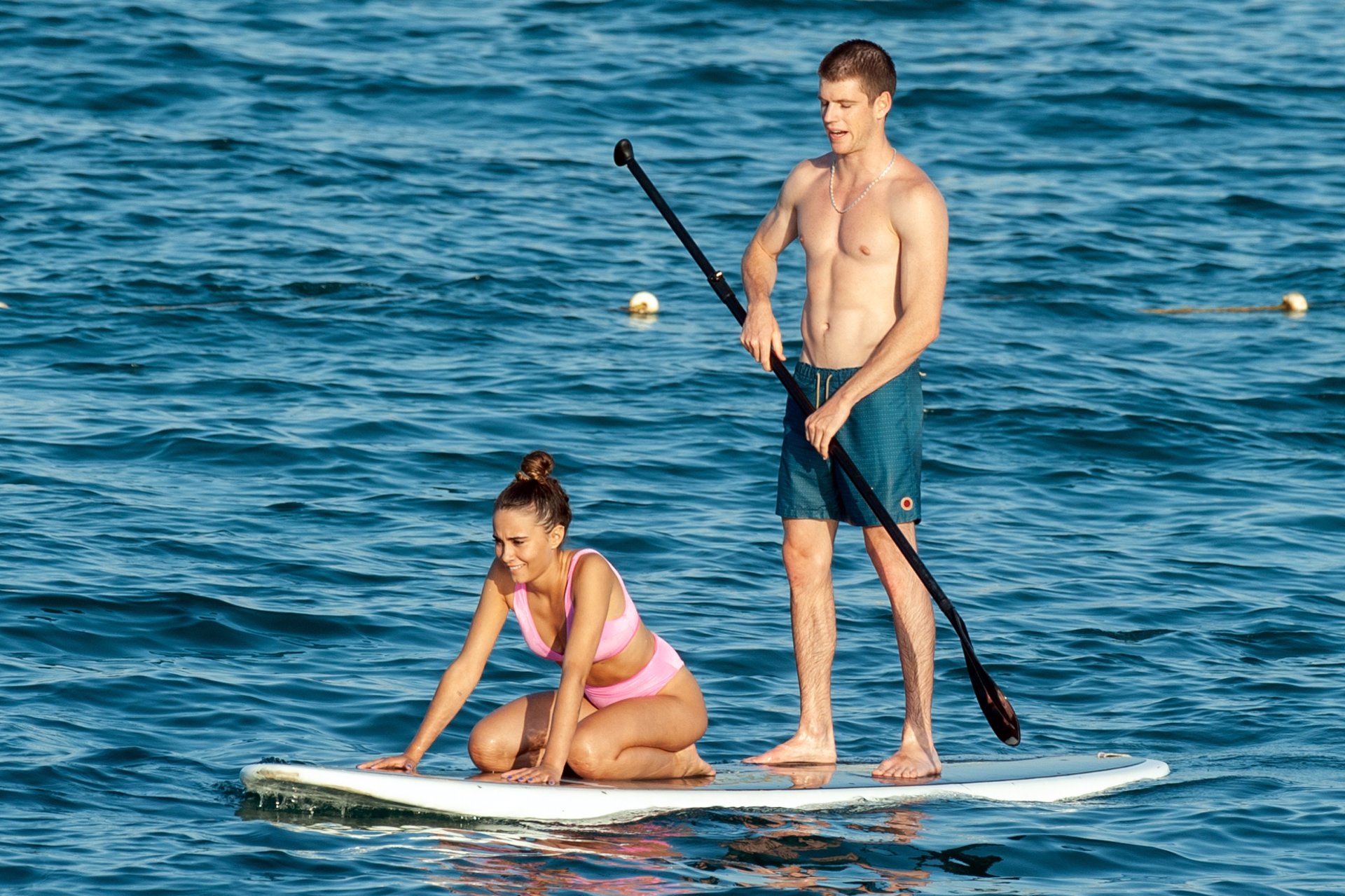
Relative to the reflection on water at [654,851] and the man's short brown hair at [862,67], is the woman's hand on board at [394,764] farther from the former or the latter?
the man's short brown hair at [862,67]

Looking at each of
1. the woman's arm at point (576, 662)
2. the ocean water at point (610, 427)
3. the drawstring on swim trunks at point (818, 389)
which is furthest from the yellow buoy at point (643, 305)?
the woman's arm at point (576, 662)

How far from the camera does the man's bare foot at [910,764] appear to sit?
258 inches

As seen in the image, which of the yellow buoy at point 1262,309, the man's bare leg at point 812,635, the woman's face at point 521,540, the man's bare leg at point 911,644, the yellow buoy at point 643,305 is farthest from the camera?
the yellow buoy at point 1262,309

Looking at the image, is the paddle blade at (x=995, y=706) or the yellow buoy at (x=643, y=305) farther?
the yellow buoy at (x=643, y=305)

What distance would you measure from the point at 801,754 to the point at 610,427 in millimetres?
5160

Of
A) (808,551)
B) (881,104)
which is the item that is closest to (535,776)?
(808,551)

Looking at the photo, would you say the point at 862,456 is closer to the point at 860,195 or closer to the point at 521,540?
the point at 860,195

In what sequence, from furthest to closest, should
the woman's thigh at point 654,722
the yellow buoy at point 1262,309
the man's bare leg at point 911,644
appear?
1. the yellow buoy at point 1262,309
2. the man's bare leg at point 911,644
3. the woman's thigh at point 654,722

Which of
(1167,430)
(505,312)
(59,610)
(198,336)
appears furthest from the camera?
(505,312)

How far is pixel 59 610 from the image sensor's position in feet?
26.1

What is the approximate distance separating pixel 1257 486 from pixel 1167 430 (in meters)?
1.08

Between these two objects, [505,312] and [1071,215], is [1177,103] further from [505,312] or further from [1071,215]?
[505,312]

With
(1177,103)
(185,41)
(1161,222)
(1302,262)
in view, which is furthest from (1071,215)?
(185,41)

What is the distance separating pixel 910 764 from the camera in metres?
6.56
